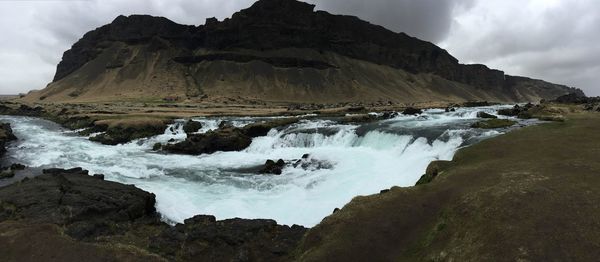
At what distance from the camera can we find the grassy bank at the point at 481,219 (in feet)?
Answer: 42.7

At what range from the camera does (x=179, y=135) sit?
220 feet

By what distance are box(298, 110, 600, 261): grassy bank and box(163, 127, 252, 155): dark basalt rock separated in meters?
35.0

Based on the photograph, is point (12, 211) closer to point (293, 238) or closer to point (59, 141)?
point (293, 238)

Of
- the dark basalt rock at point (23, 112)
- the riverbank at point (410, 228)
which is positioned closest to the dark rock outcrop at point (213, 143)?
the riverbank at point (410, 228)

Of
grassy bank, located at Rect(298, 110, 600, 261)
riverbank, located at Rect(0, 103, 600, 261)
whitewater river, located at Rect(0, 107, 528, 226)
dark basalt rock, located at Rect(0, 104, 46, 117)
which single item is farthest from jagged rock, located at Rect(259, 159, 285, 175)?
dark basalt rock, located at Rect(0, 104, 46, 117)

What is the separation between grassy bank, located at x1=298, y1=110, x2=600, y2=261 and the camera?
13.0 metres

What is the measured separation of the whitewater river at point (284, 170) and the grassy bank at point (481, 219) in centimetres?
914

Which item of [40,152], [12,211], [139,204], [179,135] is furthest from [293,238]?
[179,135]

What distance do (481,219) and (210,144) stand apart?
41186mm

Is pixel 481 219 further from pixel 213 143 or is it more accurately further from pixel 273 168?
pixel 213 143

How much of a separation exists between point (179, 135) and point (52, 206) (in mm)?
47047

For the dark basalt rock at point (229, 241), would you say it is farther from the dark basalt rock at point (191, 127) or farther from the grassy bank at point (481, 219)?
the dark basalt rock at point (191, 127)


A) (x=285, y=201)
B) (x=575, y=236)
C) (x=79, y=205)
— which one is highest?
(x=575, y=236)

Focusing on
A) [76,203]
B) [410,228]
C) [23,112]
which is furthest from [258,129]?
[23,112]
